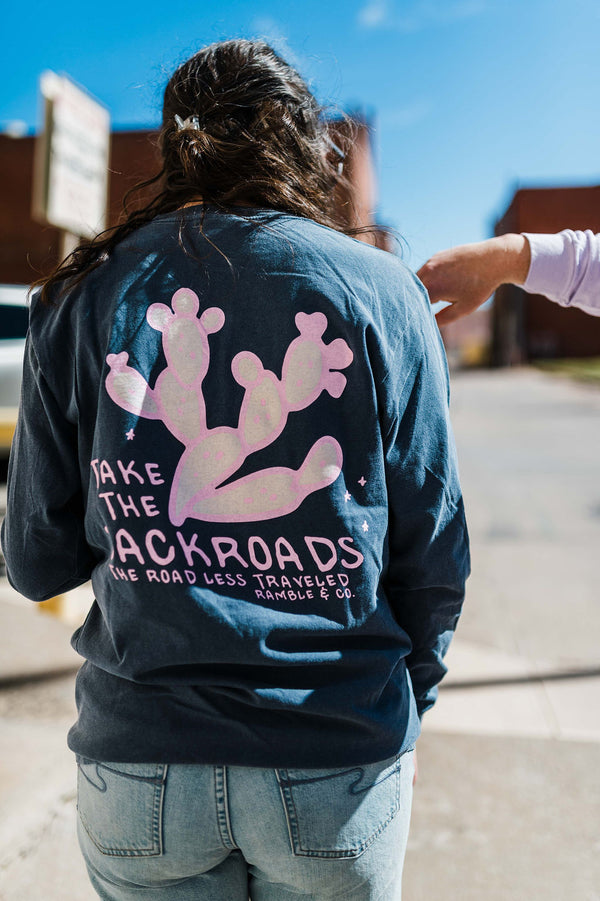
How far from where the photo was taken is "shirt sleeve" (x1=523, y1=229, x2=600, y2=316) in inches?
53.9

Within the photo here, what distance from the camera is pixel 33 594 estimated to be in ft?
3.83

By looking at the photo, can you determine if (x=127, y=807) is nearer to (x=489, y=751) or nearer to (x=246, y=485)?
(x=246, y=485)

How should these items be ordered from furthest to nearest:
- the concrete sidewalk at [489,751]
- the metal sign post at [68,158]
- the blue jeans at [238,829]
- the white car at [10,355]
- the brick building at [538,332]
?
1. the brick building at [538,332]
2. the white car at [10,355]
3. the metal sign post at [68,158]
4. the concrete sidewalk at [489,751]
5. the blue jeans at [238,829]

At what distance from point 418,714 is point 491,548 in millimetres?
4764

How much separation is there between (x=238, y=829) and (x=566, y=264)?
1.08m

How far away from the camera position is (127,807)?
0.96 m

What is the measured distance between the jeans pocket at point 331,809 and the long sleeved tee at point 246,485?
0.08 feet

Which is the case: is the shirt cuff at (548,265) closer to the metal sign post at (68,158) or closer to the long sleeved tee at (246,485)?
the long sleeved tee at (246,485)

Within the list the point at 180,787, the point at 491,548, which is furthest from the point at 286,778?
the point at 491,548

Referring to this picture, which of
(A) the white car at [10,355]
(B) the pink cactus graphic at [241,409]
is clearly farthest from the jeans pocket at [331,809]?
(A) the white car at [10,355]

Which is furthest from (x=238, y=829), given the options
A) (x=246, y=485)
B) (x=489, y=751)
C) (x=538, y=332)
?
(x=538, y=332)

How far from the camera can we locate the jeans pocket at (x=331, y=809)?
0.94 m

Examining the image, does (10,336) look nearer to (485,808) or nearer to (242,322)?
(485,808)

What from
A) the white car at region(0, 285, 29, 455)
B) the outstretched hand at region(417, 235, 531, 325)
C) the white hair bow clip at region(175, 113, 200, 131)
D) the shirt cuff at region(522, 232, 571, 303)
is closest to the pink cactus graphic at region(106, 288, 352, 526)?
the white hair bow clip at region(175, 113, 200, 131)
